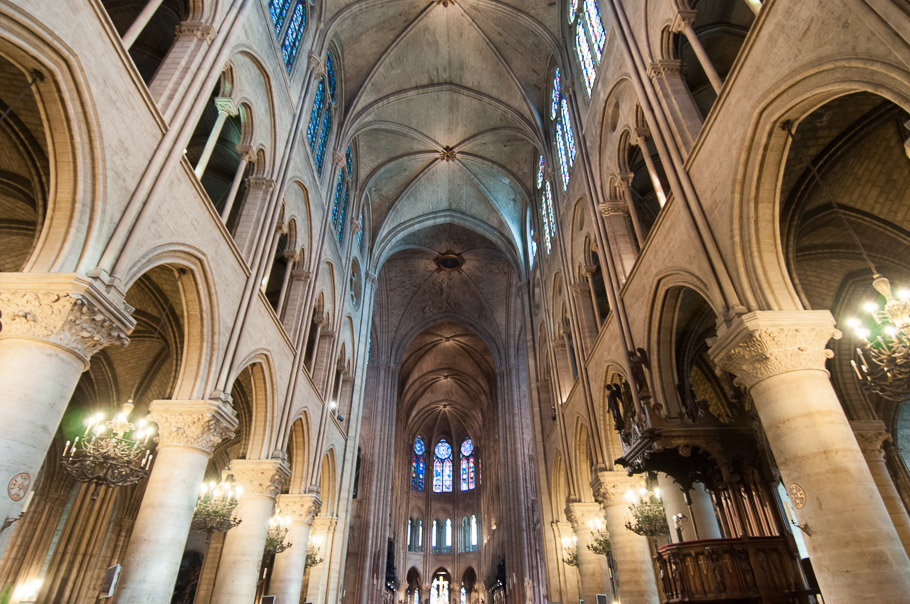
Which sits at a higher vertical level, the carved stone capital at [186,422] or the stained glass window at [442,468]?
the stained glass window at [442,468]

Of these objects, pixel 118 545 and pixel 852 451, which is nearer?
pixel 852 451

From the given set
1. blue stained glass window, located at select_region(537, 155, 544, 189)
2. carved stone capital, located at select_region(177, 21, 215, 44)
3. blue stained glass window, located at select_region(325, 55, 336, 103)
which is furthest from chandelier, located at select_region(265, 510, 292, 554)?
blue stained glass window, located at select_region(537, 155, 544, 189)

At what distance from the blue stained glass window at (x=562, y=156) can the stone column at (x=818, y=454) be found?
988 cm

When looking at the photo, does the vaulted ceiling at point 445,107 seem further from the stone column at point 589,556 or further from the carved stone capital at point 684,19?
the stone column at point 589,556

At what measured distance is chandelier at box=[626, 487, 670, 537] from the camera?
10.2 meters

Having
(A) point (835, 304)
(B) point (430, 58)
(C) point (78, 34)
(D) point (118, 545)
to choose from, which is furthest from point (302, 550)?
(B) point (430, 58)

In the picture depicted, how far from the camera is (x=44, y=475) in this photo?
13.5 meters

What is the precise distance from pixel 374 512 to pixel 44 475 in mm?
14644

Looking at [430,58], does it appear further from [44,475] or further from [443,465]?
[443,465]

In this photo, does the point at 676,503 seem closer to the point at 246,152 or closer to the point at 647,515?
the point at 647,515

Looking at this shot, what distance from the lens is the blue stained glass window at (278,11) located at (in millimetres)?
11500

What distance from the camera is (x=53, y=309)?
5027mm

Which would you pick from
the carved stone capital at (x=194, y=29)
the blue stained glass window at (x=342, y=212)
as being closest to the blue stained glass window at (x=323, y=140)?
the blue stained glass window at (x=342, y=212)

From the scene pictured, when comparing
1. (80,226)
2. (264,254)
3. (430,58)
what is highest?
(430,58)
